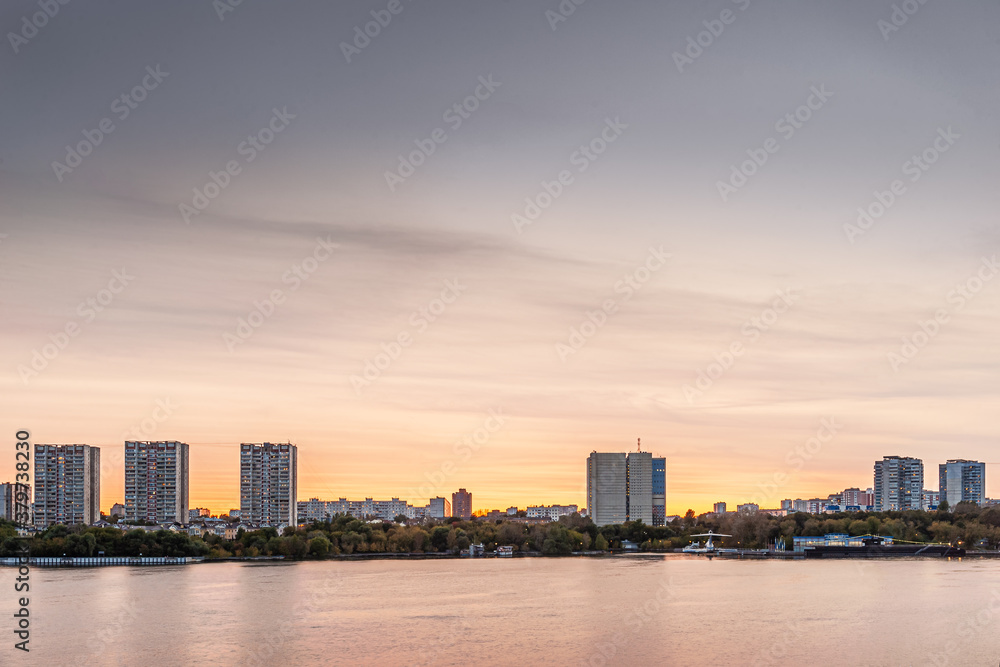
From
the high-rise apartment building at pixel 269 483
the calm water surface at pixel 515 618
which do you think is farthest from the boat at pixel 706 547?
the high-rise apartment building at pixel 269 483

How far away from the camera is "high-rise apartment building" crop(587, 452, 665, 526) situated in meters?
67.2

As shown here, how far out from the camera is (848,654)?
14156 mm

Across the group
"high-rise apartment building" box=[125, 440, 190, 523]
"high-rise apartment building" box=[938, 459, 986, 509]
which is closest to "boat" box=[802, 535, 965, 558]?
"high-rise apartment building" box=[938, 459, 986, 509]

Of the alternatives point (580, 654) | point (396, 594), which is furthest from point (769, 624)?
point (396, 594)

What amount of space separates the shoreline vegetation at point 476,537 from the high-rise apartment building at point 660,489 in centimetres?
1653

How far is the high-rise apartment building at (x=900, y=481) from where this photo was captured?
228ft

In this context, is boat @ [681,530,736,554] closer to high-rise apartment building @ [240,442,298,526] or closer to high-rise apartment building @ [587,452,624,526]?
high-rise apartment building @ [587,452,624,526]

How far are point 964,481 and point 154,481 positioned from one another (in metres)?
53.3

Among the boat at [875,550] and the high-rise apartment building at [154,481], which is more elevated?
the high-rise apartment building at [154,481]

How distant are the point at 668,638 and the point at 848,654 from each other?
9.04 feet

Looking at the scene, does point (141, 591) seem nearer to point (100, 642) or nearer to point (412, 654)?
point (100, 642)

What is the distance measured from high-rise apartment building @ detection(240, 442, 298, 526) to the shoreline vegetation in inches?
476

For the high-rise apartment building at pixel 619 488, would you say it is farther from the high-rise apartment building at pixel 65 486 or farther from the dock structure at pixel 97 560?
the dock structure at pixel 97 560

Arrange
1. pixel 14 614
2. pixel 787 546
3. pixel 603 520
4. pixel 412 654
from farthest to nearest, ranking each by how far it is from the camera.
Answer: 1. pixel 603 520
2. pixel 787 546
3. pixel 14 614
4. pixel 412 654
